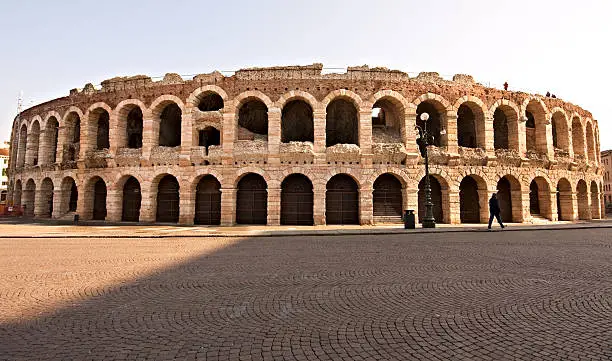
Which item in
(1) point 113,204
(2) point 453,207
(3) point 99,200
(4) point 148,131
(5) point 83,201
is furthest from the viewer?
(3) point 99,200

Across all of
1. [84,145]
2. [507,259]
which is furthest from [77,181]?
[507,259]

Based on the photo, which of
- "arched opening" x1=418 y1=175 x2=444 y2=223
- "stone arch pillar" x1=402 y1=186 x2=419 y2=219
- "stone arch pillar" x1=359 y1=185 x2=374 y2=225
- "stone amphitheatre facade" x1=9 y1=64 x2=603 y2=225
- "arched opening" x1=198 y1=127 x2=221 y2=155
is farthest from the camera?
"arched opening" x1=198 y1=127 x2=221 y2=155

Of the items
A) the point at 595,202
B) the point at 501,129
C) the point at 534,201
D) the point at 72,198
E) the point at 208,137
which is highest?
the point at 501,129

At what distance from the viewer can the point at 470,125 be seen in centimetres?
2453

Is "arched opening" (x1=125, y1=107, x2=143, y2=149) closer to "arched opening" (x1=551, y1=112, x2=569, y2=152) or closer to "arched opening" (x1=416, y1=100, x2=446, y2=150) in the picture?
"arched opening" (x1=416, y1=100, x2=446, y2=150)

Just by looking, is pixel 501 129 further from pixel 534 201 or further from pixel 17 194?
pixel 17 194

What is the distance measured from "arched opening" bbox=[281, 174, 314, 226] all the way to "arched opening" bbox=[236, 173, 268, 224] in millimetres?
1318

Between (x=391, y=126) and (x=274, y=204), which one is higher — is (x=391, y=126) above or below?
above

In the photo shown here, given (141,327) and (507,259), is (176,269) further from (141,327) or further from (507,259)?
(507,259)

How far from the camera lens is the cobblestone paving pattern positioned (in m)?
3.21

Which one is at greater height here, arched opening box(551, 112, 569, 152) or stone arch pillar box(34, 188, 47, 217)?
arched opening box(551, 112, 569, 152)

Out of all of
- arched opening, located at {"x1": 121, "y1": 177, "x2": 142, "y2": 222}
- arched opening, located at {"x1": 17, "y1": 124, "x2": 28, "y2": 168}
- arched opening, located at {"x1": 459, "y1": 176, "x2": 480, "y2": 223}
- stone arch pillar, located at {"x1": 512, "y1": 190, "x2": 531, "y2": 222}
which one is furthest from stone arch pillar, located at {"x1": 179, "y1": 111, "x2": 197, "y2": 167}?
stone arch pillar, located at {"x1": 512, "y1": 190, "x2": 531, "y2": 222}

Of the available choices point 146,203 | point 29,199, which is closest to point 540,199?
point 146,203

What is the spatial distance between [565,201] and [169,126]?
3196 cm
